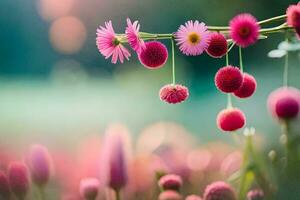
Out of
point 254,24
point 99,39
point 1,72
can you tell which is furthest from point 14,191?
point 1,72

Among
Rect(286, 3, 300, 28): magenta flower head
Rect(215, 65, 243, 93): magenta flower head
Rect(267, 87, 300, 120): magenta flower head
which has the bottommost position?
Rect(267, 87, 300, 120): magenta flower head

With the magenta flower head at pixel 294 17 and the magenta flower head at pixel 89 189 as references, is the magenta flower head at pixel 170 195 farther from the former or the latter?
the magenta flower head at pixel 294 17

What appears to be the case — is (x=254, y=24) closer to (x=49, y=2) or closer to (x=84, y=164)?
(x=84, y=164)

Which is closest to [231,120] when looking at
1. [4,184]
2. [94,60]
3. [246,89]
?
[246,89]

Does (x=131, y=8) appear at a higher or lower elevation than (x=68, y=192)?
higher

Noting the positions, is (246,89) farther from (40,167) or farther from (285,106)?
(40,167)

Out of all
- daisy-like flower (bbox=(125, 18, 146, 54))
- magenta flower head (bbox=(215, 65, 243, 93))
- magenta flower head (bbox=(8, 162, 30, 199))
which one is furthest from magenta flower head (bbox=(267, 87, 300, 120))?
magenta flower head (bbox=(8, 162, 30, 199))

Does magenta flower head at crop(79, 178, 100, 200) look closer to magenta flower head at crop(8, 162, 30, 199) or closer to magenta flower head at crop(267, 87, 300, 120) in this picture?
magenta flower head at crop(8, 162, 30, 199)
